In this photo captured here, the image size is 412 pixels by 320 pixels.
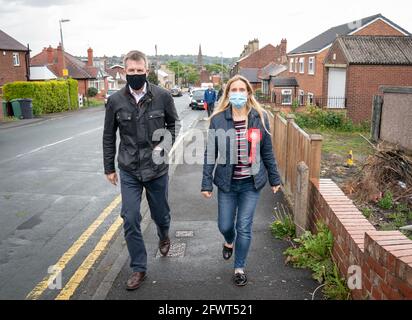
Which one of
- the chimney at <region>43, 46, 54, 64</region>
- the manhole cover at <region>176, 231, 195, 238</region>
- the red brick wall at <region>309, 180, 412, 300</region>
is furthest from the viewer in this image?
the chimney at <region>43, 46, 54, 64</region>

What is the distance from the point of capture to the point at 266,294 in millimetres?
4078

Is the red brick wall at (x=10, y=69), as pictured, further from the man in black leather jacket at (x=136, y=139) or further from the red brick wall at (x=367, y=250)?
the red brick wall at (x=367, y=250)

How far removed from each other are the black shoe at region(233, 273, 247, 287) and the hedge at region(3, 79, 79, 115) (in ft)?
94.6

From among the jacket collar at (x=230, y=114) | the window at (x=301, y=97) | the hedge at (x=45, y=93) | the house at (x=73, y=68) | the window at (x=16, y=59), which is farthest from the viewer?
the house at (x=73, y=68)

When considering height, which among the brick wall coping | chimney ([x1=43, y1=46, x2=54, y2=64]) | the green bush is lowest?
the green bush

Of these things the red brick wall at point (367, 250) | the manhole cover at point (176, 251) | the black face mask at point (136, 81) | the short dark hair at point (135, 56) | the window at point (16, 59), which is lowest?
the manhole cover at point (176, 251)

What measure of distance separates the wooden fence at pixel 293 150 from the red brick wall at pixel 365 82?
17113mm

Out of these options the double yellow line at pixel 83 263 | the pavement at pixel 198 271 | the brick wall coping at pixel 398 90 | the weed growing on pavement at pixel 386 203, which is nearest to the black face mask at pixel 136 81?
the pavement at pixel 198 271

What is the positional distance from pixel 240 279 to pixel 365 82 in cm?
2337

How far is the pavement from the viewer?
4102 millimetres

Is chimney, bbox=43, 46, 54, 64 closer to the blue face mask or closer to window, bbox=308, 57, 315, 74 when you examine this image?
window, bbox=308, 57, 315, 74

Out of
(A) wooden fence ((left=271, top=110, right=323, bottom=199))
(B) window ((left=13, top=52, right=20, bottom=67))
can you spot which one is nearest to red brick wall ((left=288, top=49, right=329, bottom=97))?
(B) window ((left=13, top=52, right=20, bottom=67))

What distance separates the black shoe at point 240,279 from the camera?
424cm

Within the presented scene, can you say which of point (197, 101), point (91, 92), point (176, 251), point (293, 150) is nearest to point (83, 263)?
point (176, 251)
